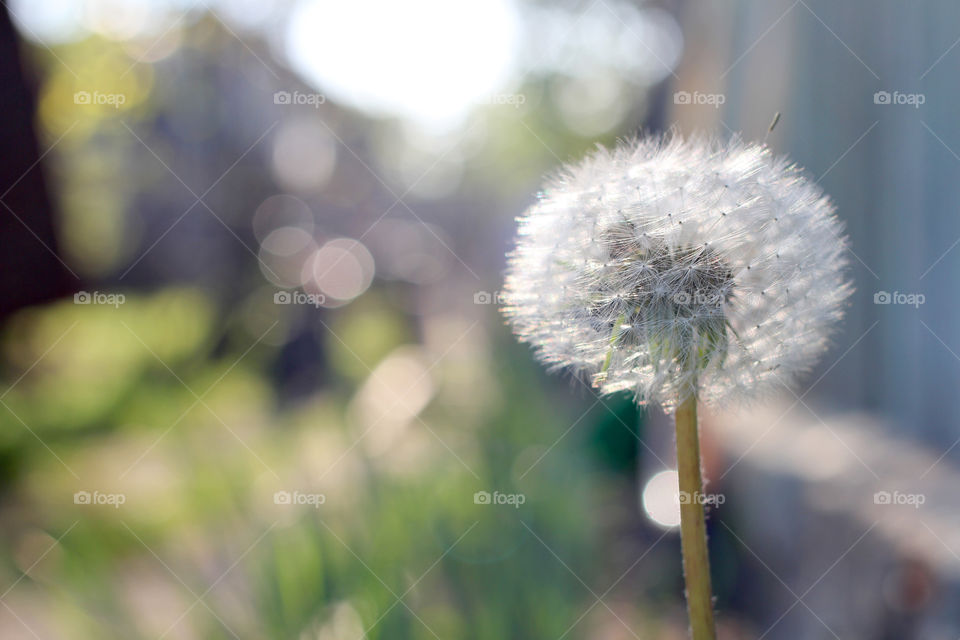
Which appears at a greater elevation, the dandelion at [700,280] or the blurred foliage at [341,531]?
the dandelion at [700,280]

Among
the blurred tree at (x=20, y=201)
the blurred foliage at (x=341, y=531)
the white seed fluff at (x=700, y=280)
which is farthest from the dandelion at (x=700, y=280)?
the blurred tree at (x=20, y=201)

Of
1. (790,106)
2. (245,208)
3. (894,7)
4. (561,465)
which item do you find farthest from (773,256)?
(245,208)

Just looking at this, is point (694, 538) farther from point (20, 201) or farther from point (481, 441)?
point (20, 201)

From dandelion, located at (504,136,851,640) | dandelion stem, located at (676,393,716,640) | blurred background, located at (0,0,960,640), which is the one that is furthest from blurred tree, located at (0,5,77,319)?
dandelion stem, located at (676,393,716,640)

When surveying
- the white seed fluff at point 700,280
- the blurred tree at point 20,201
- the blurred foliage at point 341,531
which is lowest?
the blurred foliage at point 341,531

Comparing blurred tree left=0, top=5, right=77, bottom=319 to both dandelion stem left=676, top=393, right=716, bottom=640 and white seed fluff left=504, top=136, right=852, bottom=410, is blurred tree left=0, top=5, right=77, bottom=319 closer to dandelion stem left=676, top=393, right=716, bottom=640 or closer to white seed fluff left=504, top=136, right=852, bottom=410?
white seed fluff left=504, top=136, right=852, bottom=410

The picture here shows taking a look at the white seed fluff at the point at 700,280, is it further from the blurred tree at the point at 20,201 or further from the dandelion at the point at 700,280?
the blurred tree at the point at 20,201

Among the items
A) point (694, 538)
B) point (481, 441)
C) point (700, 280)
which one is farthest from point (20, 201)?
point (694, 538)
